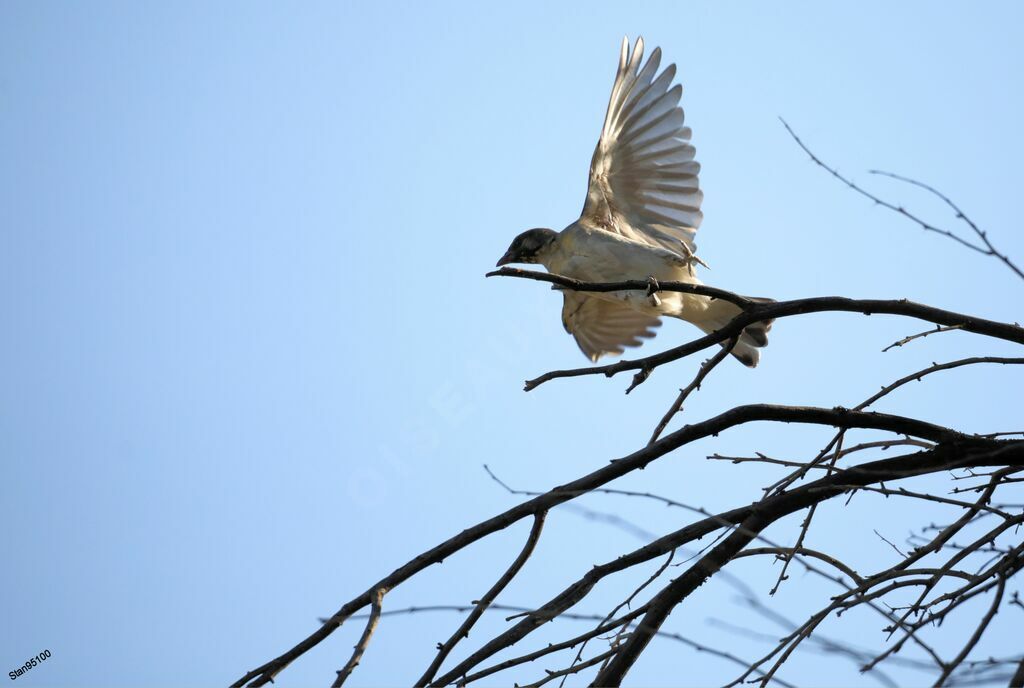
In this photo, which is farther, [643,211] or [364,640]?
[643,211]

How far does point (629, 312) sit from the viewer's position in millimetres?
6473

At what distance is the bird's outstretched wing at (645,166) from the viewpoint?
5.73 m

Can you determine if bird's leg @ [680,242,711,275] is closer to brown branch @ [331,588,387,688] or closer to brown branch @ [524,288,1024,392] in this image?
brown branch @ [524,288,1024,392]

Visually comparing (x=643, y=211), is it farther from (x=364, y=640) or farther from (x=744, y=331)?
(x=364, y=640)

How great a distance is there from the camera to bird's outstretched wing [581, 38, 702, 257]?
5730mm

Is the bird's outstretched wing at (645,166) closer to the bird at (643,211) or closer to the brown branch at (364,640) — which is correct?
the bird at (643,211)

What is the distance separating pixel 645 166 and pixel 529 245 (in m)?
0.86

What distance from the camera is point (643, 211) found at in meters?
6.02

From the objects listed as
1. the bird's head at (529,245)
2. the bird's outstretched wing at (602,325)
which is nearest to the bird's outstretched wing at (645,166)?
the bird's head at (529,245)

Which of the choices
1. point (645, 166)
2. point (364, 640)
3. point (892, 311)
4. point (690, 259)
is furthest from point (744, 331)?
point (364, 640)

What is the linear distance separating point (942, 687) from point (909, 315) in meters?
1.50

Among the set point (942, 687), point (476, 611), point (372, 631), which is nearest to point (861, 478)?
point (942, 687)

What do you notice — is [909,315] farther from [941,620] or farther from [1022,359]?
[941,620]

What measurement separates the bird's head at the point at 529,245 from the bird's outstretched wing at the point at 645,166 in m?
0.35
